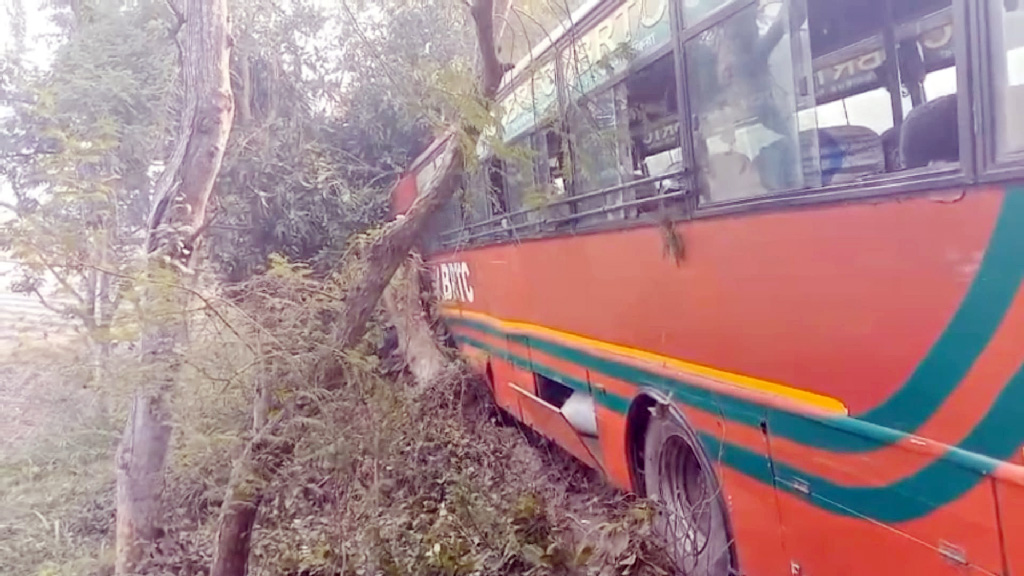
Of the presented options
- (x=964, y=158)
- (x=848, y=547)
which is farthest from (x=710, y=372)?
(x=964, y=158)

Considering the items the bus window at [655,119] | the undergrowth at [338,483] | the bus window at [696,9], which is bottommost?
the undergrowth at [338,483]

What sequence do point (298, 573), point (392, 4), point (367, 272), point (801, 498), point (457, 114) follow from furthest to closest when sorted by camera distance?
point (392, 4), point (298, 573), point (367, 272), point (457, 114), point (801, 498)

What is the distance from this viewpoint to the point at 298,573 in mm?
5797

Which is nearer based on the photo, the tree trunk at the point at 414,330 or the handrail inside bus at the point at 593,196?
the handrail inside bus at the point at 593,196

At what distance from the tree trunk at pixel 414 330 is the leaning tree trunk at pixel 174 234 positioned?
3.19 meters

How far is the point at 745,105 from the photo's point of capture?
359cm

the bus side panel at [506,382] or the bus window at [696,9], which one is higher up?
the bus window at [696,9]

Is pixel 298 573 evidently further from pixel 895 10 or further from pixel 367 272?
pixel 895 10

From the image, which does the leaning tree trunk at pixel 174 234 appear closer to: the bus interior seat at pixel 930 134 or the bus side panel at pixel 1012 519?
the bus interior seat at pixel 930 134

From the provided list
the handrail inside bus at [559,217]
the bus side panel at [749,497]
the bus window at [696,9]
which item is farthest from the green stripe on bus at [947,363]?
the bus window at [696,9]

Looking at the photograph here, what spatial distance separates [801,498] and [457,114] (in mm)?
2782

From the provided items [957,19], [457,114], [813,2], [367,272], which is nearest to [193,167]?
[367,272]

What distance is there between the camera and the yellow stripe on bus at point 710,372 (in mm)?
3121

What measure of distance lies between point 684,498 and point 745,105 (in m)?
2.19
